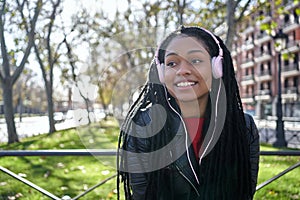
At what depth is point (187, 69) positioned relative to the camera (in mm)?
1541

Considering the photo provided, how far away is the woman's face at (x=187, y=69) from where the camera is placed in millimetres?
1547

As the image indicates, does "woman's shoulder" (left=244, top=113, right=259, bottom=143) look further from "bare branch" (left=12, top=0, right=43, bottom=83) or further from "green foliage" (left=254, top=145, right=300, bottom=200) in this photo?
"bare branch" (left=12, top=0, right=43, bottom=83)

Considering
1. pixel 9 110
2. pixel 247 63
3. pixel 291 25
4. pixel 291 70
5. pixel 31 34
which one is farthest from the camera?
pixel 247 63

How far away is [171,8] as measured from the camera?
37.6 feet

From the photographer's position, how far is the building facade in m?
40.8

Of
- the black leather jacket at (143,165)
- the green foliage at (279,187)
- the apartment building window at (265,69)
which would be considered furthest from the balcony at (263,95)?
the black leather jacket at (143,165)

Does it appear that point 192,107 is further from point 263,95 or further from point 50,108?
point 263,95

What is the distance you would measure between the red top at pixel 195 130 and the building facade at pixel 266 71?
35084mm

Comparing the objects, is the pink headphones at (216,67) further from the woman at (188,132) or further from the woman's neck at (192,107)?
the woman's neck at (192,107)

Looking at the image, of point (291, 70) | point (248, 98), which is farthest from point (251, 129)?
point (248, 98)

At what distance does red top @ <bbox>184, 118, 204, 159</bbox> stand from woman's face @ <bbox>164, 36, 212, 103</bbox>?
100 mm

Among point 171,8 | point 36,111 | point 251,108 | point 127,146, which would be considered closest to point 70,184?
point 127,146

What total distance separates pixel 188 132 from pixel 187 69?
0.95 feet

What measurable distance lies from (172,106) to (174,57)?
0.23 metres
